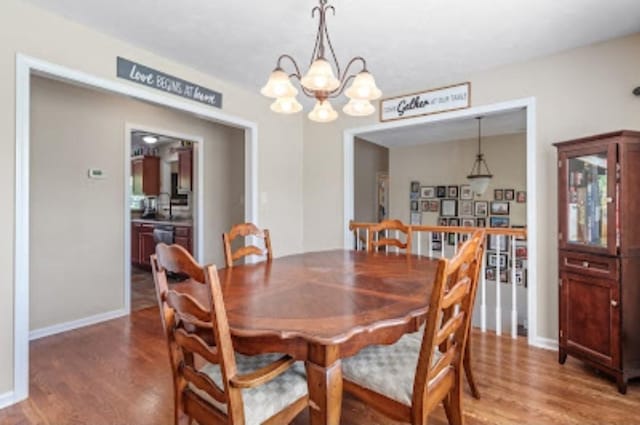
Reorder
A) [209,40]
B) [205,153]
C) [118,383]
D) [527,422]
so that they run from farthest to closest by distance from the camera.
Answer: [205,153], [209,40], [118,383], [527,422]

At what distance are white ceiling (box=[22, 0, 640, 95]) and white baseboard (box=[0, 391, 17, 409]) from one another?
228 centimetres

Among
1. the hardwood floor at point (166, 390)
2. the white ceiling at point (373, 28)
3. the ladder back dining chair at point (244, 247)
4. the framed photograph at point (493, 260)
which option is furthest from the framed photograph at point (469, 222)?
the ladder back dining chair at point (244, 247)

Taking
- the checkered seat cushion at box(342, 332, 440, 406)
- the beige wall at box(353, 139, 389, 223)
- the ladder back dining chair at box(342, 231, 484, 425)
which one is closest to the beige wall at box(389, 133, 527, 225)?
the beige wall at box(353, 139, 389, 223)

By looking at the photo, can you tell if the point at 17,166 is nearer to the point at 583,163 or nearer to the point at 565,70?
the point at 583,163

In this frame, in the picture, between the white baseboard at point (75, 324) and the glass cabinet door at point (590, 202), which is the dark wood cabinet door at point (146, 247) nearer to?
the white baseboard at point (75, 324)

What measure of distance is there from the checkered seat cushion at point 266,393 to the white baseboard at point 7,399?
145 cm

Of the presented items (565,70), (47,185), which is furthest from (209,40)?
(565,70)

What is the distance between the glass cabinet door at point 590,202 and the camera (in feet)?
7.03

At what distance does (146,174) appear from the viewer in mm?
6277

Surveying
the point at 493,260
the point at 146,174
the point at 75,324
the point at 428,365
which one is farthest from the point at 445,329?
the point at 146,174

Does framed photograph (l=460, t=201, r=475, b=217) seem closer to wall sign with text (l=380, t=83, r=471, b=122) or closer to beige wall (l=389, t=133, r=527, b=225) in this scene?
beige wall (l=389, t=133, r=527, b=225)

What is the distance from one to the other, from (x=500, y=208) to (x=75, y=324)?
5.73 m

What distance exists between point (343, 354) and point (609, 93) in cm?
273

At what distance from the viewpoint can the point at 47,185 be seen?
3.08 m
